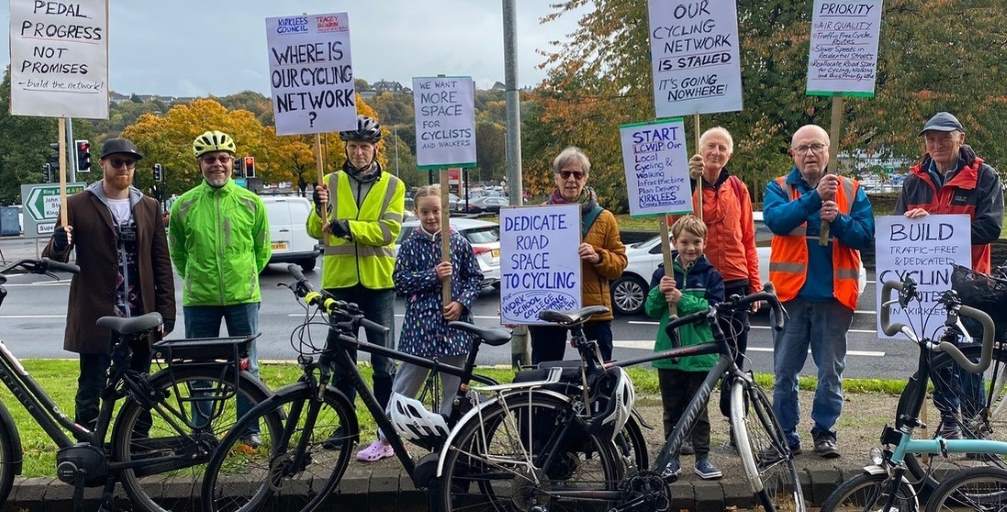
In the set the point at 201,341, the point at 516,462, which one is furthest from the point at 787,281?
the point at 201,341

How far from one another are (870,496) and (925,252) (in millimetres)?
1811

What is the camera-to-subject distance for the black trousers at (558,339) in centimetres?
508

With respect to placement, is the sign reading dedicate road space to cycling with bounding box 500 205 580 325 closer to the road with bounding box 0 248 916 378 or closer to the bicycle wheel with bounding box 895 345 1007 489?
the bicycle wheel with bounding box 895 345 1007 489

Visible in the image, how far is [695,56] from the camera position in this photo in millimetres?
5109

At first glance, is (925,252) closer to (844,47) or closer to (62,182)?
(844,47)

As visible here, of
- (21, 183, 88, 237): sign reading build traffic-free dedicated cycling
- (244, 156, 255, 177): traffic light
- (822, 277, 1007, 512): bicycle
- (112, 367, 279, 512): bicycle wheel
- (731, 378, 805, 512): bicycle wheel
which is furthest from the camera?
(244, 156, 255, 177): traffic light

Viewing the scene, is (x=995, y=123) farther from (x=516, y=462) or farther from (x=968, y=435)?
(x=516, y=462)

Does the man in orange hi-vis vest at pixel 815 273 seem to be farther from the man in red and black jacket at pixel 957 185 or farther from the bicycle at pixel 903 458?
the bicycle at pixel 903 458

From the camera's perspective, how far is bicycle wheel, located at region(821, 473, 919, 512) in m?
3.55

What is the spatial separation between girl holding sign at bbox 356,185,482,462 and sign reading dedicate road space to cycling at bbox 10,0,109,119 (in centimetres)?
213

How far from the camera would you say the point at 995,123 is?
1955cm

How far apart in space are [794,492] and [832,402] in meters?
1.10

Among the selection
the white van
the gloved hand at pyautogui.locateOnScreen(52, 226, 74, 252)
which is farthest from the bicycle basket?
the white van

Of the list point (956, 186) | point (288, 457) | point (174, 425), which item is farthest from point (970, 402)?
point (174, 425)
